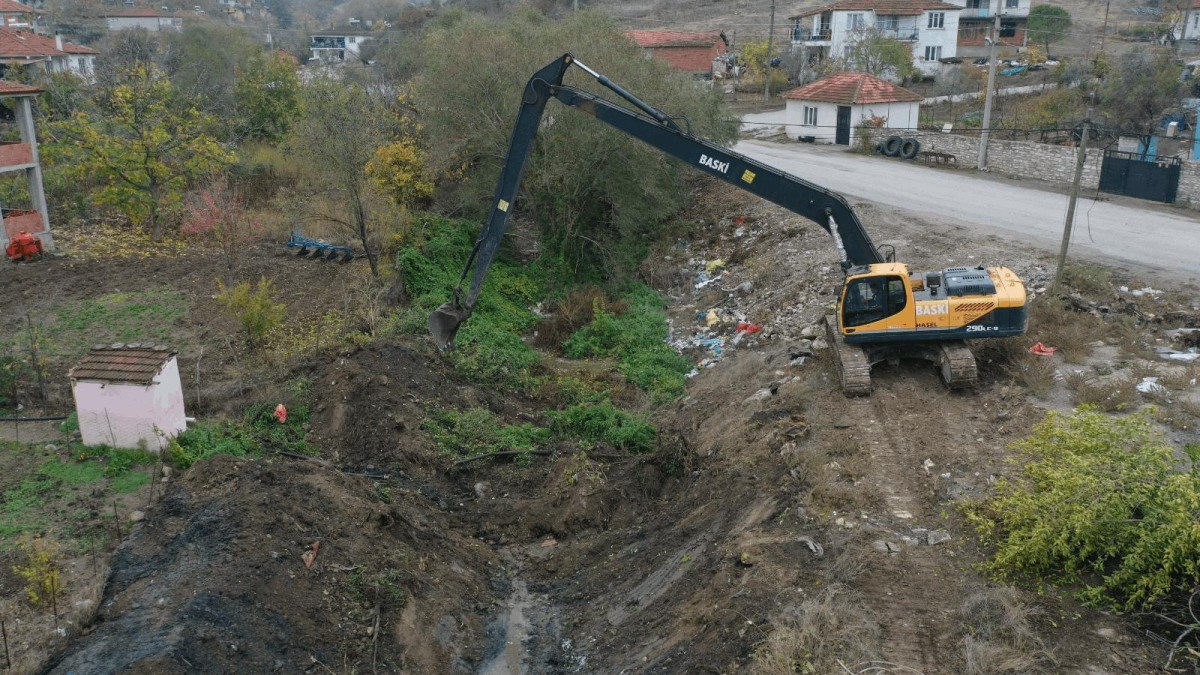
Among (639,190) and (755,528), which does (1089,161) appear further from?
(755,528)

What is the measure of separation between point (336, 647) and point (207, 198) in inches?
650

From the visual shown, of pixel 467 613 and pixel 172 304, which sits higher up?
pixel 172 304

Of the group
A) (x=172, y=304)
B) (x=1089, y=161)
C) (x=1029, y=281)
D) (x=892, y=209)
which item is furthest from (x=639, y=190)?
(x=1089, y=161)

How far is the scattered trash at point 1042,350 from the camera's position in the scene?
15047mm

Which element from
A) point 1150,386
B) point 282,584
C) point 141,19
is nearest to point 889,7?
point 1150,386

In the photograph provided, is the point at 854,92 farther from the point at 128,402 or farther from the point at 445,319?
the point at 128,402

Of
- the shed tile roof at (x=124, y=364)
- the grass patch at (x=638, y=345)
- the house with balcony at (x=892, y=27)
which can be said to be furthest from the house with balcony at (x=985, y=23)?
the shed tile roof at (x=124, y=364)

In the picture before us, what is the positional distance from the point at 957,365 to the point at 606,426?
5495 mm

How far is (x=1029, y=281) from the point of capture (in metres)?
18.0

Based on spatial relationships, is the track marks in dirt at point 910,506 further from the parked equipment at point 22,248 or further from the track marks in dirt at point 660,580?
the parked equipment at point 22,248

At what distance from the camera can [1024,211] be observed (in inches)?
915

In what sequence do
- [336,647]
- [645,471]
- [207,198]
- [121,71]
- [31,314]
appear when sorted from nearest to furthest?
[336,647] < [645,471] < [31,314] < [207,198] < [121,71]

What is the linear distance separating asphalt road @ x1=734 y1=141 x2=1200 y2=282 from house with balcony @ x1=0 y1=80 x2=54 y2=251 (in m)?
21.0

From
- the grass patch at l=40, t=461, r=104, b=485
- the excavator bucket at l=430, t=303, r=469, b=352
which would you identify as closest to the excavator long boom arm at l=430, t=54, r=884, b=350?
the excavator bucket at l=430, t=303, r=469, b=352
